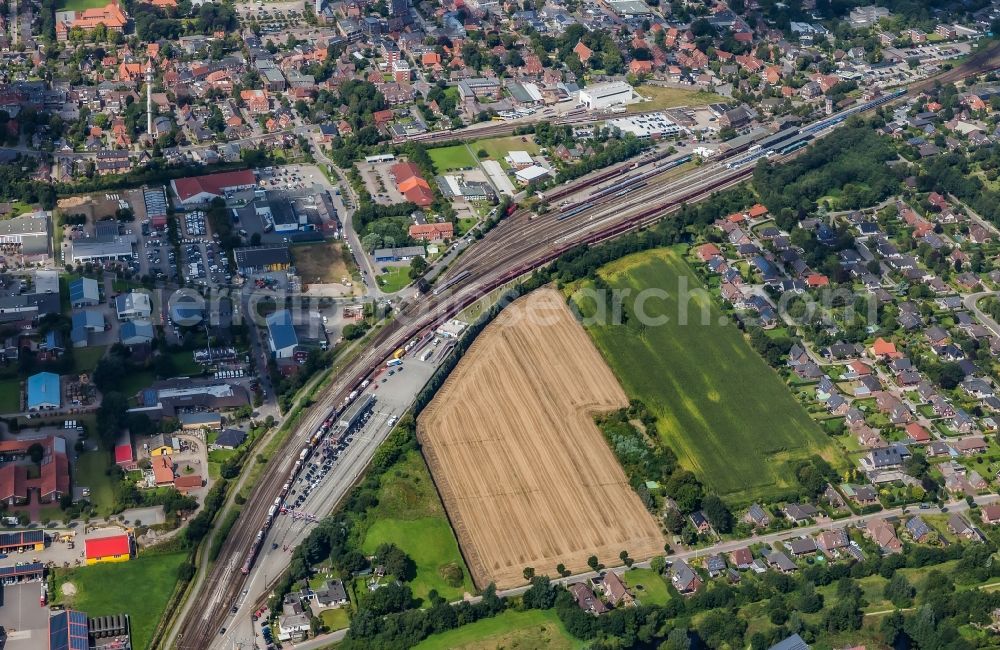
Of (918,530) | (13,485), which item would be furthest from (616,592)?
(13,485)

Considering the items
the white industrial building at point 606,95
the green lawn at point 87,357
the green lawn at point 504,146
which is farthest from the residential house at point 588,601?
the white industrial building at point 606,95

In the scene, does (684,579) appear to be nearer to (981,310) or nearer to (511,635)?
(511,635)

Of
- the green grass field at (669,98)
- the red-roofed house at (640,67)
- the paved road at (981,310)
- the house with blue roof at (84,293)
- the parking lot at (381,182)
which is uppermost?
the red-roofed house at (640,67)

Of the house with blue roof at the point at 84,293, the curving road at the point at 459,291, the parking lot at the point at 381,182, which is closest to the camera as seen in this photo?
the curving road at the point at 459,291

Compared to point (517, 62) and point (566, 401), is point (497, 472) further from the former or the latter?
point (517, 62)

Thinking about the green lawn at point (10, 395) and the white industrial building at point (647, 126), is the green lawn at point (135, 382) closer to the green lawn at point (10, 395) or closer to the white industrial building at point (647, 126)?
the green lawn at point (10, 395)

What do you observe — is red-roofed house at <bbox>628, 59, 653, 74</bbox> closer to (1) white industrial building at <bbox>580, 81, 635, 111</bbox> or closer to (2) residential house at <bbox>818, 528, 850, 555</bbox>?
(1) white industrial building at <bbox>580, 81, 635, 111</bbox>
